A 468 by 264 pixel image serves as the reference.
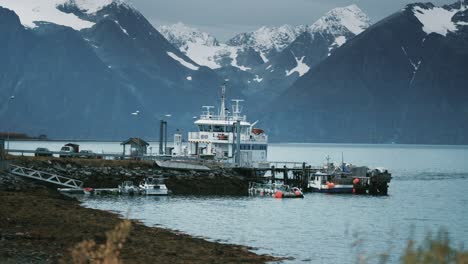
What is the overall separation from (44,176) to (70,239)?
41903 millimetres

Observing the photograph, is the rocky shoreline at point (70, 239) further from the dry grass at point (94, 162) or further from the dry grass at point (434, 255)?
the dry grass at point (94, 162)

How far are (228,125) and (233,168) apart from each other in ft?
33.6

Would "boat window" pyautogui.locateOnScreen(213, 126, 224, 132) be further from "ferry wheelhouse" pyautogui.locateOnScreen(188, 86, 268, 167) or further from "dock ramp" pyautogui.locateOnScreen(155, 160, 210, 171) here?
"dock ramp" pyautogui.locateOnScreen(155, 160, 210, 171)

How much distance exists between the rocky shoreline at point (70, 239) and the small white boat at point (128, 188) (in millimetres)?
29085

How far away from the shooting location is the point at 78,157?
309ft

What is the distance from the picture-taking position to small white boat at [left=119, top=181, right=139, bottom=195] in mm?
80875

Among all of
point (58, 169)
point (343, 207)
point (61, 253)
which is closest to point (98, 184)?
point (58, 169)

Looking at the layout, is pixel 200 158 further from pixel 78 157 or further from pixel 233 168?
pixel 78 157

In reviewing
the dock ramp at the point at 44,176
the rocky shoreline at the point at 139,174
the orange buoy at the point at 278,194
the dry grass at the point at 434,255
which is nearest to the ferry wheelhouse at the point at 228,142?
the rocky shoreline at the point at 139,174

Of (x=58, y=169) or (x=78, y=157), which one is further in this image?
(x=78, y=157)

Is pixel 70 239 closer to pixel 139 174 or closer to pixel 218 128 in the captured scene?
pixel 139 174

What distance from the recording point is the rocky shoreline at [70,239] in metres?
33.6

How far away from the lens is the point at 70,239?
3753 centimetres

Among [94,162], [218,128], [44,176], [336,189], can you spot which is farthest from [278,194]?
[44,176]
